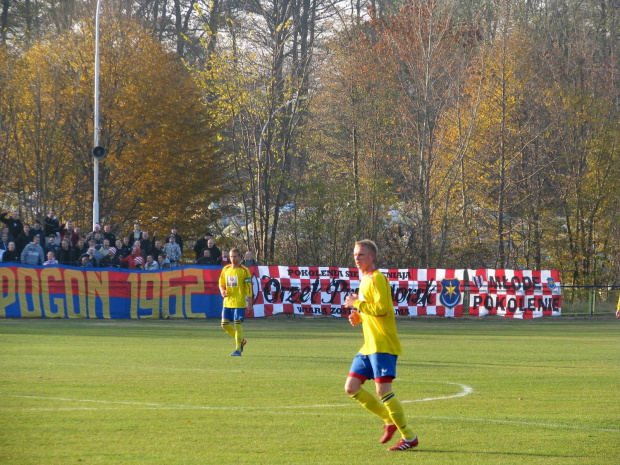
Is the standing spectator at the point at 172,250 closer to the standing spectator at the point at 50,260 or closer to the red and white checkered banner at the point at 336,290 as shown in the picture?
the red and white checkered banner at the point at 336,290

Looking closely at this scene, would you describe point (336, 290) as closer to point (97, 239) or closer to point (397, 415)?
point (97, 239)

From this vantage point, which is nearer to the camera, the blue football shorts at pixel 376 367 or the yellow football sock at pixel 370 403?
the blue football shorts at pixel 376 367

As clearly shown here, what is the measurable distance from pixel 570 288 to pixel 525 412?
26.4 metres

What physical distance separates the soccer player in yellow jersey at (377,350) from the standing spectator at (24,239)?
21547 mm

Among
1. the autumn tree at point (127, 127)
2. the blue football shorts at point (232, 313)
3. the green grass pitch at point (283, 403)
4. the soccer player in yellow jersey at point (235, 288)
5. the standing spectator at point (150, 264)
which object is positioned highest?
the autumn tree at point (127, 127)

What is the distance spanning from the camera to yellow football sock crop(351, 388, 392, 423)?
26.4 ft

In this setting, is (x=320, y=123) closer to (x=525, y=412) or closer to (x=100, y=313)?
(x=100, y=313)

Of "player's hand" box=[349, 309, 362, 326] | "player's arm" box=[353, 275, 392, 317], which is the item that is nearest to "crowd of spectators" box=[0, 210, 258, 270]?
"player's hand" box=[349, 309, 362, 326]

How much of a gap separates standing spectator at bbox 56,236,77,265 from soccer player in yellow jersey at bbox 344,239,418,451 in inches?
835

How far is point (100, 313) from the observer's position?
27.9m

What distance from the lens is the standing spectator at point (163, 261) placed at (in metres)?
29.5

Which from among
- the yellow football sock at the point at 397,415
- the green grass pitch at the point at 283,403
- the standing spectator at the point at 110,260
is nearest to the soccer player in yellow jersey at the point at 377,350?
the yellow football sock at the point at 397,415

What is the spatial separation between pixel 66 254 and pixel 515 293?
16.2 meters

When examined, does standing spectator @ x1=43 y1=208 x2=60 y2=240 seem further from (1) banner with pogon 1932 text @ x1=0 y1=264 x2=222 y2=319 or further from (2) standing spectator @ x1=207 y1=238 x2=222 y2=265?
(2) standing spectator @ x1=207 y1=238 x2=222 y2=265
